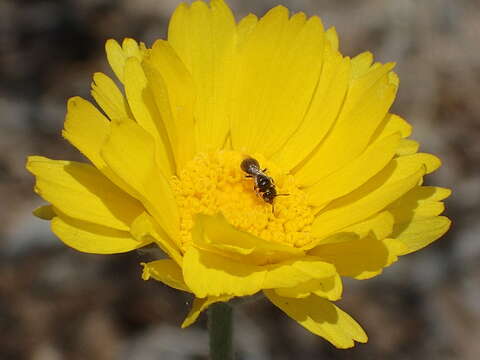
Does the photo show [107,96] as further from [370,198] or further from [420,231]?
[420,231]

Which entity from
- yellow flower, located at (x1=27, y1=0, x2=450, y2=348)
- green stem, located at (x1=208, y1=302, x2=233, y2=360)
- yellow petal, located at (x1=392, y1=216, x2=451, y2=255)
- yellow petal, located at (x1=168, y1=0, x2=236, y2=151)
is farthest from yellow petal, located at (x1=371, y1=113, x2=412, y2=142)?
green stem, located at (x1=208, y1=302, x2=233, y2=360)

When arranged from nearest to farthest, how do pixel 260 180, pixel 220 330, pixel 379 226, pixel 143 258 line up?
pixel 379 226 → pixel 220 330 → pixel 260 180 → pixel 143 258

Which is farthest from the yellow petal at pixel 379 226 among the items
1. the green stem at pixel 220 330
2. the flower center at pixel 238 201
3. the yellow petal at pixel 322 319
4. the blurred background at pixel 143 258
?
the blurred background at pixel 143 258

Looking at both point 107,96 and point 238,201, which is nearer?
point 107,96

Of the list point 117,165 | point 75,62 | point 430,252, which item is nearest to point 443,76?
point 430,252

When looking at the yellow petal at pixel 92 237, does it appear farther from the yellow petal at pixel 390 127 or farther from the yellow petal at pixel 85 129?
the yellow petal at pixel 390 127

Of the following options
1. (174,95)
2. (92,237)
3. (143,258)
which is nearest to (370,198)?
(174,95)
